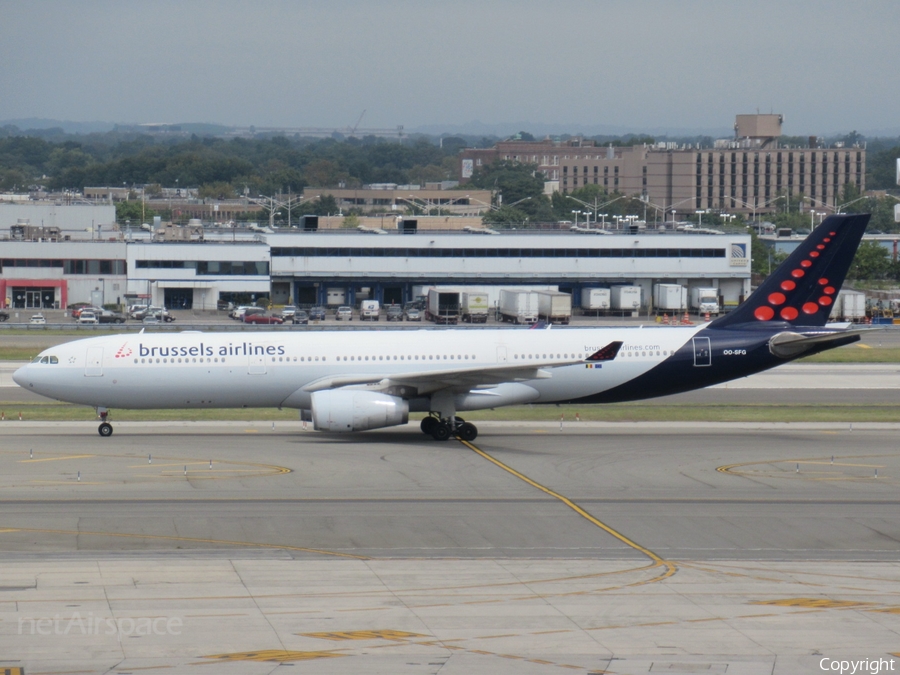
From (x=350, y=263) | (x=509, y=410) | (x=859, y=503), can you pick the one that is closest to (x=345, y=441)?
(x=509, y=410)

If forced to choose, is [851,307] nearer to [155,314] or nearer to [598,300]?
[598,300]

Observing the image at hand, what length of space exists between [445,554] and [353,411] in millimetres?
14455

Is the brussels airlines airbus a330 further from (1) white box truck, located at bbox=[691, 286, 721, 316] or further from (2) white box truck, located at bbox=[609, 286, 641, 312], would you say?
(2) white box truck, located at bbox=[609, 286, 641, 312]

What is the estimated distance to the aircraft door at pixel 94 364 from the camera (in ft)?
132

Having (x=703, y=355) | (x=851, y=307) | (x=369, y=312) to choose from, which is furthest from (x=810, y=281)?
(x=369, y=312)

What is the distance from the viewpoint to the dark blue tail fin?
141 feet

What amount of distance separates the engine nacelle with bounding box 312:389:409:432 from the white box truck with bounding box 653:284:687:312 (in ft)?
221

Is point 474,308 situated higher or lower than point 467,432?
lower

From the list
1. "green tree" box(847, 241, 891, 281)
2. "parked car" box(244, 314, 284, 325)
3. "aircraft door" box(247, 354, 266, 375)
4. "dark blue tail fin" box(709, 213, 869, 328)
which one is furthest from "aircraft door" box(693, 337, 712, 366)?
"green tree" box(847, 241, 891, 281)

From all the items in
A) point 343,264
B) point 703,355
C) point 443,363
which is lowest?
point 343,264

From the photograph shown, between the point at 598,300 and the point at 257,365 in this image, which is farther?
the point at 598,300

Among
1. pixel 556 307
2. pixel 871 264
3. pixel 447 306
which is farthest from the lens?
pixel 871 264

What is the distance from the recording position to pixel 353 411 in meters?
38.8

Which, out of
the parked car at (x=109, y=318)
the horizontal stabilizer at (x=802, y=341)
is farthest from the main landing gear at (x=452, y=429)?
the parked car at (x=109, y=318)
